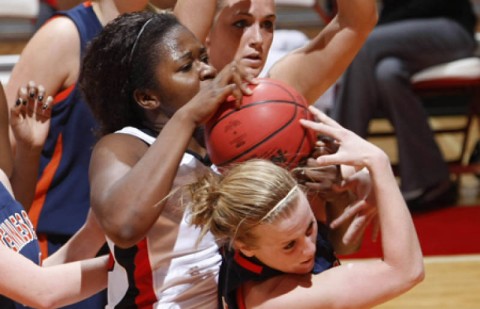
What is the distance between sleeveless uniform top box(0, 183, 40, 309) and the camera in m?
2.13

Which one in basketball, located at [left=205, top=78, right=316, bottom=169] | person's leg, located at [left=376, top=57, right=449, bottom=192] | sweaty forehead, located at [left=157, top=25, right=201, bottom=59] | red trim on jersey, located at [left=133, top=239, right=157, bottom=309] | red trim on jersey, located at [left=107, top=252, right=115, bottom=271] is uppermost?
sweaty forehead, located at [left=157, top=25, right=201, bottom=59]

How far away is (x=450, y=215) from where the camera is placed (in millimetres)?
5348

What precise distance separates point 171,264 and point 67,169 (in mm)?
779

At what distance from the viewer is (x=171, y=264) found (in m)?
2.03

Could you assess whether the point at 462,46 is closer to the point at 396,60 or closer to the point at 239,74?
the point at 396,60

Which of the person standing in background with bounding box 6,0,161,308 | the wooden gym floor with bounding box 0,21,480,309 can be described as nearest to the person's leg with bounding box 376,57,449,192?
the wooden gym floor with bounding box 0,21,480,309

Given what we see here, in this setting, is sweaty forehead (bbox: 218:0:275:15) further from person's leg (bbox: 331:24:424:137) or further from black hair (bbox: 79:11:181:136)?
person's leg (bbox: 331:24:424:137)

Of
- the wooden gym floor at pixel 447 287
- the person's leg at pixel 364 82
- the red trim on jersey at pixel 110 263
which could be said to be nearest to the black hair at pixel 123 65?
the red trim on jersey at pixel 110 263

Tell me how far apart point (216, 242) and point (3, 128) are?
682mm

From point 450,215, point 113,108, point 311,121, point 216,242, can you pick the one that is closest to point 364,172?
point 311,121

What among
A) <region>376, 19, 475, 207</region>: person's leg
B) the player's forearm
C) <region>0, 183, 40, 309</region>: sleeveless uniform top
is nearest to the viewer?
<region>0, 183, 40, 309</region>: sleeveless uniform top

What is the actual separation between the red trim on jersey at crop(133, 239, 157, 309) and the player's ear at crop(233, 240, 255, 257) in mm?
213

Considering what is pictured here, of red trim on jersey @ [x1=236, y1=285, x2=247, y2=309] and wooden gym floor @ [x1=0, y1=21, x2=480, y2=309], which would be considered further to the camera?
wooden gym floor @ [x1=0, y1=21, x2=480, y2=309]

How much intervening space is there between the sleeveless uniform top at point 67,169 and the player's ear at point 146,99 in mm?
624
